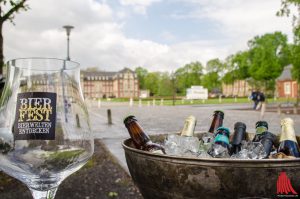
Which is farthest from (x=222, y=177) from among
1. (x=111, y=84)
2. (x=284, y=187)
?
(x=111, y=84)

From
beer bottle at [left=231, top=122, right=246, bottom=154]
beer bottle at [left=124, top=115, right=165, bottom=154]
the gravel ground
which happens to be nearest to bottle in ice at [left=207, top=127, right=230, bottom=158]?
beer bottle at [left=231, top=122, right=246, bottom=154]

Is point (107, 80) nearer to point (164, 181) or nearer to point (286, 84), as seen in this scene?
point (286, 84)

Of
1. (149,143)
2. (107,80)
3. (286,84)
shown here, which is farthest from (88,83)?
(149,143)

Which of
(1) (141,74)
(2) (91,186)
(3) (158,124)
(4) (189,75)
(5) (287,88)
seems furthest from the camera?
(1) (141,74)

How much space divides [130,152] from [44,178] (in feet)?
1.28

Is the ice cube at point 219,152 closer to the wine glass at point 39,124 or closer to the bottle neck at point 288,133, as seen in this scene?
the bottle neck at point 288,133

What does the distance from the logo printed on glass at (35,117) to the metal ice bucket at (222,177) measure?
1.24 ft

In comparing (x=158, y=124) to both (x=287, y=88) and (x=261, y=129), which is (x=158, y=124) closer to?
(x=261, y=129)

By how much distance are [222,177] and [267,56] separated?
6078 centimetres

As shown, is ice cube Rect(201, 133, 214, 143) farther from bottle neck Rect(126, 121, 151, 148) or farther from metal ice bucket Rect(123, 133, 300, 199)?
metal ice bucket Rect(123, 133, 300, 199)

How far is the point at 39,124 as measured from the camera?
1.00 meters

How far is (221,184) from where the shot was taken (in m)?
1.11

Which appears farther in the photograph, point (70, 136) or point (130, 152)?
point (130, 152)

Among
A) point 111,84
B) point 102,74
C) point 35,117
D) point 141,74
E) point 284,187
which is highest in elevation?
point 102,74
